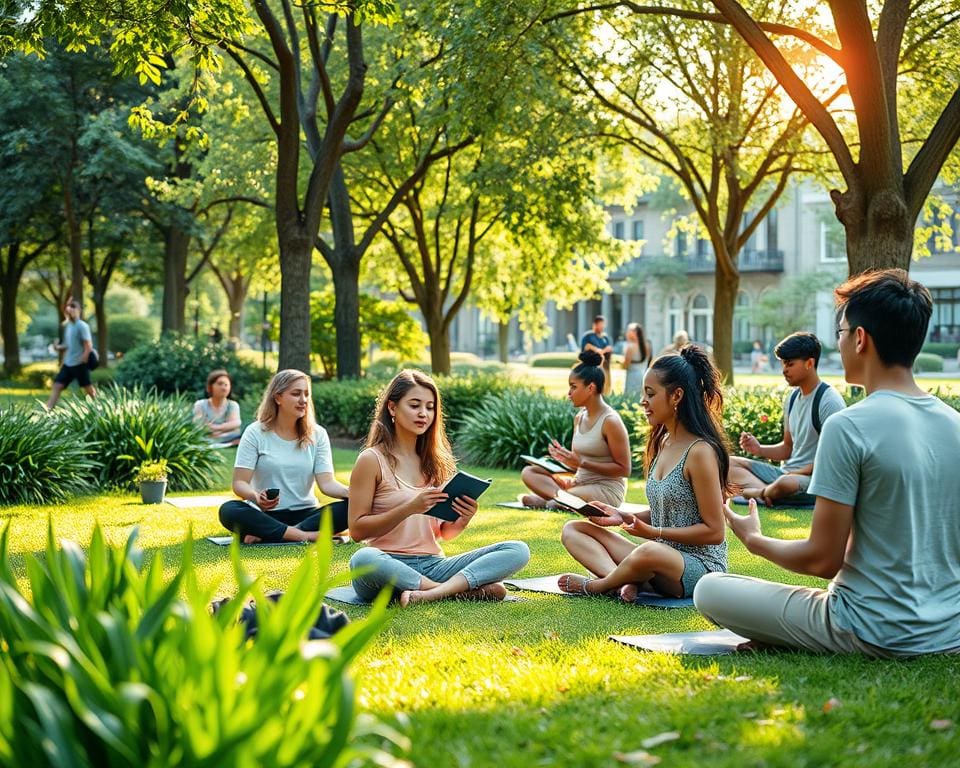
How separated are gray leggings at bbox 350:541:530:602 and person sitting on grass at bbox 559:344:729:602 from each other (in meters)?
0.53

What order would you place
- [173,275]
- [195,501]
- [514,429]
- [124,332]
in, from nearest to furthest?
1. [195,501]
2. [514,429]
3. [173,275]
4. [124,332]

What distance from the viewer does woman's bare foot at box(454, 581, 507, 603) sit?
6.74 metres

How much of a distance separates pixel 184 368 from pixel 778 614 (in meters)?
21.0

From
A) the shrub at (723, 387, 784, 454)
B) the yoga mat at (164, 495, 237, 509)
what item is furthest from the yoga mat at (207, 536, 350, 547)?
the shrub at (723, 387, 784, 454)

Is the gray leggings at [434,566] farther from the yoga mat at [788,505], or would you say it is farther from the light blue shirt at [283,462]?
the yoga mat at [788,505]

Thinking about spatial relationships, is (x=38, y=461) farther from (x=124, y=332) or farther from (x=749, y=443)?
(x=124, y=332)

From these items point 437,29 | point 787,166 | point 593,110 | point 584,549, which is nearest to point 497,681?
point 584,549

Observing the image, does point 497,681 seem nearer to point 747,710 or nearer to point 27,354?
point 747,710

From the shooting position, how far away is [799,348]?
9.79 meters

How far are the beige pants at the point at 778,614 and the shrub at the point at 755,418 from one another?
8.63 m

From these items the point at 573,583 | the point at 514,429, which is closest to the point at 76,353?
the point at 514,429

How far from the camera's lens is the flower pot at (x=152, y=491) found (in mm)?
11555

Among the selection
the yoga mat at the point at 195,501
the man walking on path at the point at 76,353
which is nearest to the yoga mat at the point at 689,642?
Result: the yoga mat at the point at 195,501

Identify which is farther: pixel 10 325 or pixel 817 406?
pixel 10 325
